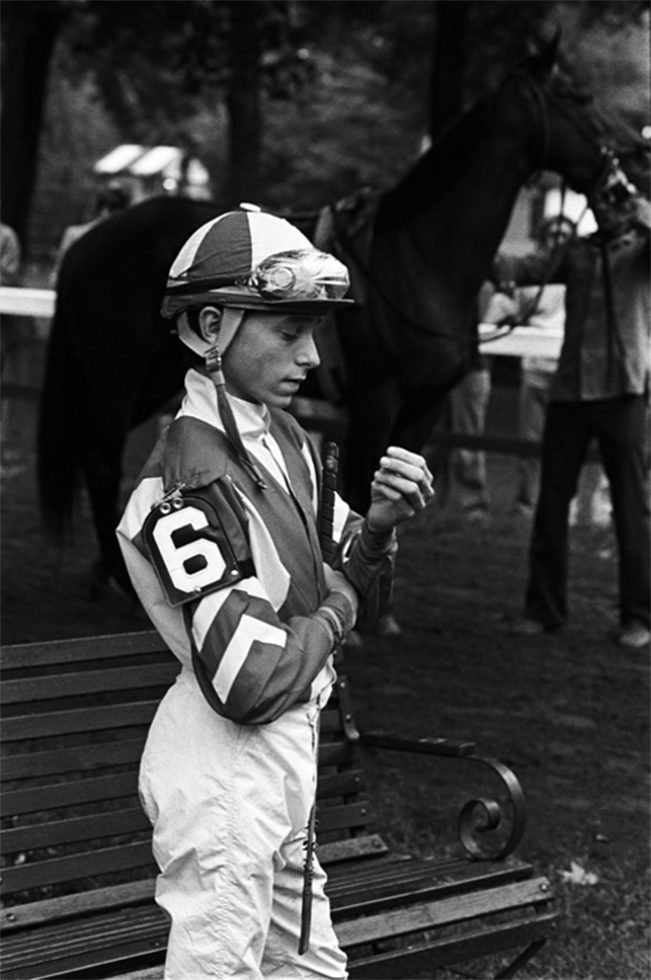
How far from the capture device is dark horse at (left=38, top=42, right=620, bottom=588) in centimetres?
805

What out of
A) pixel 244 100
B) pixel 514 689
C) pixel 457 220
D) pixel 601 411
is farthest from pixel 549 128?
pixel 244 100

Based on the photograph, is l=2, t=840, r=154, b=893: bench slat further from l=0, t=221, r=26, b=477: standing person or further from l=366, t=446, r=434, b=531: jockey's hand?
l=0, t=221, r=26, b=477: standing person

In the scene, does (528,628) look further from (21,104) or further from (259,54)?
(259,54)

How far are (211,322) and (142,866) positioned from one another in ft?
5.76

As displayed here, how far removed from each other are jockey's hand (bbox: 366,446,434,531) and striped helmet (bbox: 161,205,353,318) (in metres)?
0.29

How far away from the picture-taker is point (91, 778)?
4.39 meters

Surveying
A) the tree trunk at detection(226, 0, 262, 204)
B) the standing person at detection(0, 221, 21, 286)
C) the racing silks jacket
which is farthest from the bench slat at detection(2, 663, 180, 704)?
the tree trunk at detection(226, 0, 262, 204)

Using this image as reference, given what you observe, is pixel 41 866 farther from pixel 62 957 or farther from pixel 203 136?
pixel 203 136

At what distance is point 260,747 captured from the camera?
114 inches

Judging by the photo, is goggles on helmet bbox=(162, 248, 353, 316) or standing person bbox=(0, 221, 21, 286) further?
standing person bbox=(0, 221, 21, 286)

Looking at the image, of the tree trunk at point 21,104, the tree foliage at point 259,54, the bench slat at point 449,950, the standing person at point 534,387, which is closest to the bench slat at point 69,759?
the bench slat at point 449,950

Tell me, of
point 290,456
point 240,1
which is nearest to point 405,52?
point 240,1

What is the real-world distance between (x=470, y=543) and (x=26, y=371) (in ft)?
22.1

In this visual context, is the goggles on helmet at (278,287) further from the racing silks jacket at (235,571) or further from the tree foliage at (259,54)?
the tree foliage at (259,54)
